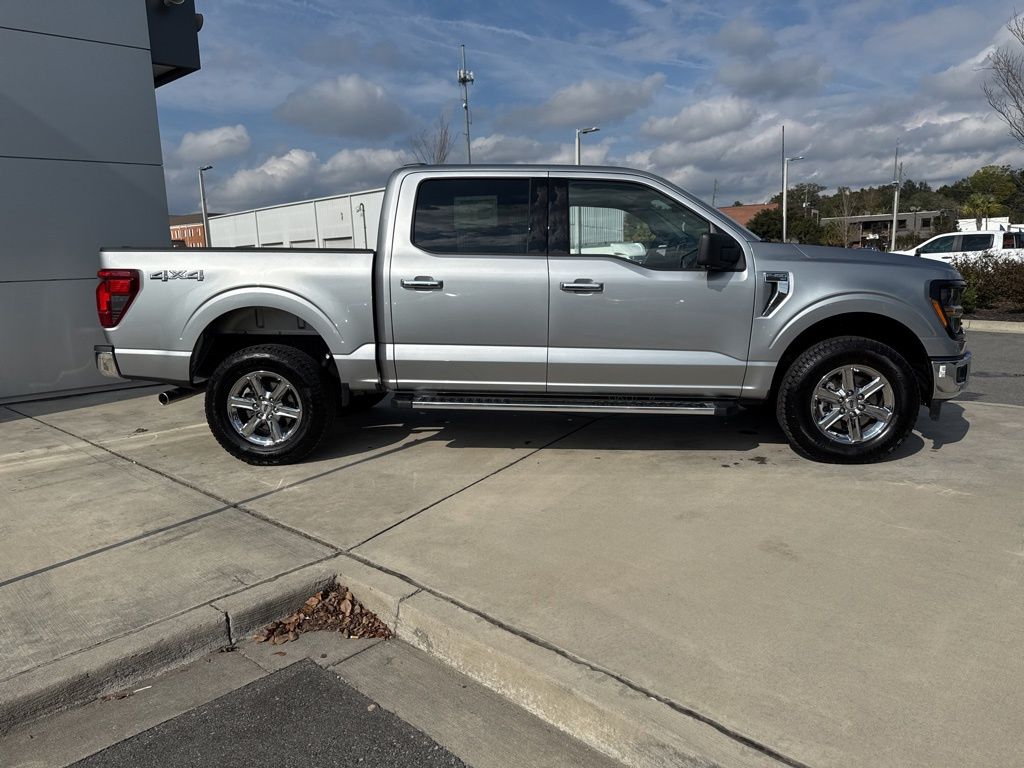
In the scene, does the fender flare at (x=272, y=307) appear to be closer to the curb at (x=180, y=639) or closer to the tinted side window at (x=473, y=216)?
the tinted side window at (x=473, y=216)

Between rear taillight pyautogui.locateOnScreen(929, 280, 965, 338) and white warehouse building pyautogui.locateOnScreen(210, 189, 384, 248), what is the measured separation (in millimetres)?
18488

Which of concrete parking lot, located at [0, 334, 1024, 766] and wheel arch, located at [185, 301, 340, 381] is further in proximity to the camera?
wheel arch, located at [185, 301, 340, 381]

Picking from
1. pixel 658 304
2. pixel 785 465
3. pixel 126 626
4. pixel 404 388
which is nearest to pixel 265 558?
pixel 126 626

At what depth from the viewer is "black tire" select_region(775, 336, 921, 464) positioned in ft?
16.8

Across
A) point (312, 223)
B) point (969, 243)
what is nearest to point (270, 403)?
point (969, 243)

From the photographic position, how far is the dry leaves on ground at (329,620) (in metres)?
3.43

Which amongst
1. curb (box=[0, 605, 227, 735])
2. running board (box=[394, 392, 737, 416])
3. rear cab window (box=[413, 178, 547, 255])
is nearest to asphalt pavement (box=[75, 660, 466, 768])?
curb (box=[0, 605, 227, 735])

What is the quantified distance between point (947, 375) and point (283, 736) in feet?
15.3

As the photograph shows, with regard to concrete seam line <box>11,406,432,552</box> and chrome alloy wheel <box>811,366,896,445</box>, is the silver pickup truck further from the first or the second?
concrete seam line <box>11,406,432,552</box>

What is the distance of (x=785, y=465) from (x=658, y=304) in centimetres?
145

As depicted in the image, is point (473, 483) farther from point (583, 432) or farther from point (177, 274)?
point (177, 274)

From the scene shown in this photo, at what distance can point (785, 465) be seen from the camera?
5289 millimetres

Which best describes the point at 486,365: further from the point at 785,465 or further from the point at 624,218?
the point at 785,465

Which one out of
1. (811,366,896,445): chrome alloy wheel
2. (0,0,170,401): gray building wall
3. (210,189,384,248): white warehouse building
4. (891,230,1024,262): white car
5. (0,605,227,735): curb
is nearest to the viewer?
(0,605,227,735): curb
